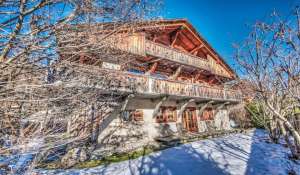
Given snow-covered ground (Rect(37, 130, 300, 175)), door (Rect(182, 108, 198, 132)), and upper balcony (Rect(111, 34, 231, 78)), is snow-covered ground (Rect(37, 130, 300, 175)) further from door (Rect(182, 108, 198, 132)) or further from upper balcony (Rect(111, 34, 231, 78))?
upper balcony (Rect(111, 34, 231, 78))

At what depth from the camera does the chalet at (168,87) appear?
9.29m

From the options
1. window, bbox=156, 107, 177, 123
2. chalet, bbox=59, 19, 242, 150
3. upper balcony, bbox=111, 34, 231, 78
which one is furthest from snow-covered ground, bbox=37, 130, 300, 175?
upper balcony, bbox=111, 34, 231, 78

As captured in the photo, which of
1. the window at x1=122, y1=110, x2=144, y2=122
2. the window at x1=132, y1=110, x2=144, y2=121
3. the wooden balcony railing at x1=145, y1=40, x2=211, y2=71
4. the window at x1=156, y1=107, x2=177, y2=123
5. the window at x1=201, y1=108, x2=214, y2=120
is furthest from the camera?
the window at x1=201, y1=108, x2=214, y2=120

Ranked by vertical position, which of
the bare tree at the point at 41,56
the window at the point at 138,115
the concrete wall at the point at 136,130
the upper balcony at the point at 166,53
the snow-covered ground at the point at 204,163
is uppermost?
the upper balcony at the point at 166,53

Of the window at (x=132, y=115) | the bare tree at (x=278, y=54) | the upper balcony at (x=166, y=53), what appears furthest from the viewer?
the upper balcony at (x=166, y=53)

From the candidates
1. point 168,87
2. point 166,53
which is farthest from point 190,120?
point 166,53

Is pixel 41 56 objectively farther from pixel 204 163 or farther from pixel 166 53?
pixel 166 53

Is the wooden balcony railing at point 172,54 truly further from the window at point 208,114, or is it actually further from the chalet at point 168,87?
the window at point 208,114

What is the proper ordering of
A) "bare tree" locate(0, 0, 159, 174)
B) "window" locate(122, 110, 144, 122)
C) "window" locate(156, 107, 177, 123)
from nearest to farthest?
"bare tree" locate(0, 0, 159, 174) → "window" locate(122, 110, 144, 122) → "window" locate(156, 107, 177, 123)

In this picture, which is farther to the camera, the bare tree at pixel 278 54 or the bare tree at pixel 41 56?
the bare tree at pixel 278 54

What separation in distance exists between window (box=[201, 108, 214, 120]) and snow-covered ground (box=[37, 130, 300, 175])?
23.1ft

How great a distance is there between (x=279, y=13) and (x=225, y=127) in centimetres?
1504

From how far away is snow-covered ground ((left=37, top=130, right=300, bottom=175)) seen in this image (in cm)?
607

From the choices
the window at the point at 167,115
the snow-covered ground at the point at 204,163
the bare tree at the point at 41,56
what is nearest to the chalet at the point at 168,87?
the window at the point at 167,115
